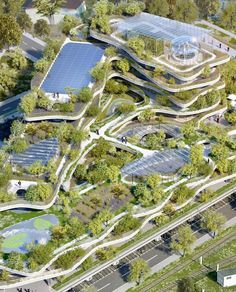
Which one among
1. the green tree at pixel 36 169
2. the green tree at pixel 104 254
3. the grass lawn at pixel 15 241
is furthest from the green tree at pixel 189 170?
the grass lawn at pixel 15 241

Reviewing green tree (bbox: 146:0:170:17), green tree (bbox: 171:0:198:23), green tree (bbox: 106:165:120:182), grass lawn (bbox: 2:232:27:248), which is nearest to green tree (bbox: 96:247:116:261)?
grass lawn (bbox: 2:232:27:248)

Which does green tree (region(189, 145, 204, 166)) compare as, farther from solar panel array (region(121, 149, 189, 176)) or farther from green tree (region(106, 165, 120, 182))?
green tree (region(106, 165, 120, 182))

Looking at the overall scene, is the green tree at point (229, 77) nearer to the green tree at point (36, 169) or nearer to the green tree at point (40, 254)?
the green tree at point (36, 169)

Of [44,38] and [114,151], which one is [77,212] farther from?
[44,38]

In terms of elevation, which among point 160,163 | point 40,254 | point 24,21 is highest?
point 160,163

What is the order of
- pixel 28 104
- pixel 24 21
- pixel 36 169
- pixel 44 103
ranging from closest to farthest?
pixel 36 169
pixel 28 104
pixel 44 103
pixel 24 21

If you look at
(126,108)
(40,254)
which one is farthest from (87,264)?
(126,108)

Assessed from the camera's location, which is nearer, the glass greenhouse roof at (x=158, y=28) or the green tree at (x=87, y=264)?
the green tree at (x=87, y=264)

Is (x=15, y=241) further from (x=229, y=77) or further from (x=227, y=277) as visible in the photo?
(x=229, y=77)

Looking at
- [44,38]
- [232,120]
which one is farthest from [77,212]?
[44,38]
